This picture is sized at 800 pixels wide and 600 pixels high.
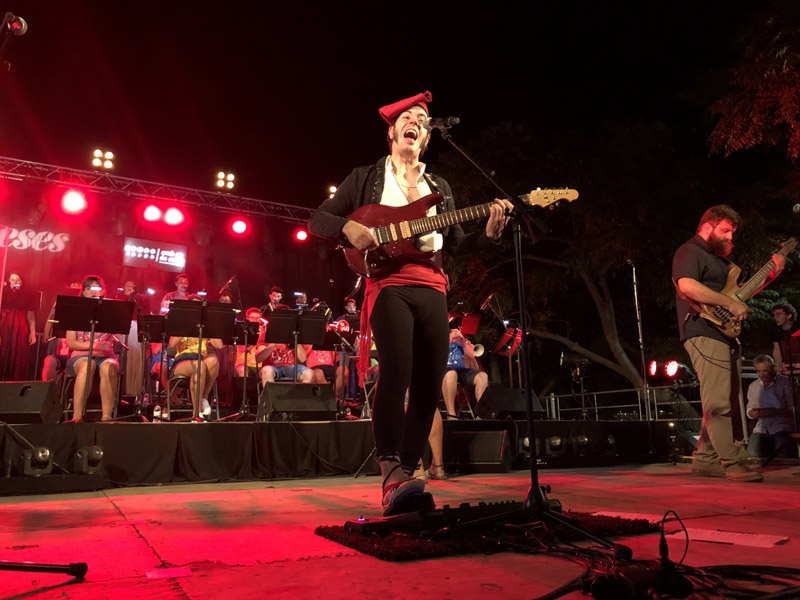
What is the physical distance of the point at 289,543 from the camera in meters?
2.27

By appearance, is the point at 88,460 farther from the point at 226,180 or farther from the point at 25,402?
the point at 226,180

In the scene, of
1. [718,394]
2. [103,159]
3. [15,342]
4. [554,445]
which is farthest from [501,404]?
[103,159]

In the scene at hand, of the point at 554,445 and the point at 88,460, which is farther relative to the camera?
the point at 554,445

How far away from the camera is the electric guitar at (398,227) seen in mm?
2746

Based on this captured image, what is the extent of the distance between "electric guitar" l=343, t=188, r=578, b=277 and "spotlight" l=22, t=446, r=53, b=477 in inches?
145

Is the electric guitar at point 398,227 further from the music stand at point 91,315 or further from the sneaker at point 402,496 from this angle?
the music stand at point 91,315

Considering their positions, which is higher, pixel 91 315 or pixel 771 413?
pixel 91 315

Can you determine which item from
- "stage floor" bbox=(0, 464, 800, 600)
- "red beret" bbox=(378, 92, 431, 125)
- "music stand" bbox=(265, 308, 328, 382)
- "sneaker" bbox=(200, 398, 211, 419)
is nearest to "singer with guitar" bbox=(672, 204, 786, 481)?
"stage floor" bbox=(0, 464, 800, 600)

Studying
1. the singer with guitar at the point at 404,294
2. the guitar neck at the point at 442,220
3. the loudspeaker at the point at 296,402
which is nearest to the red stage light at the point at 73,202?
the loudspeaker at the point at 296,402

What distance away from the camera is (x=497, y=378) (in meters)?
18.7

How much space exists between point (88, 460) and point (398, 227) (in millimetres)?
3943

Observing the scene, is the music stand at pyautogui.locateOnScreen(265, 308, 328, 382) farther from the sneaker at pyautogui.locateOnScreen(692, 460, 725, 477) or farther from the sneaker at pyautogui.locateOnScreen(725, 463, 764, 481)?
the sneaker at pyautogui.locateOnScreen(725, 463, 764, 481)

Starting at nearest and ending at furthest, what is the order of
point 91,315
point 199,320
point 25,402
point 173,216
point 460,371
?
1. point 25,402
2. point 91,315
3. point 199,320
4. point 460,371
5. point 173,216

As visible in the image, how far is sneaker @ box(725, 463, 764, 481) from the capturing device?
4469mm
